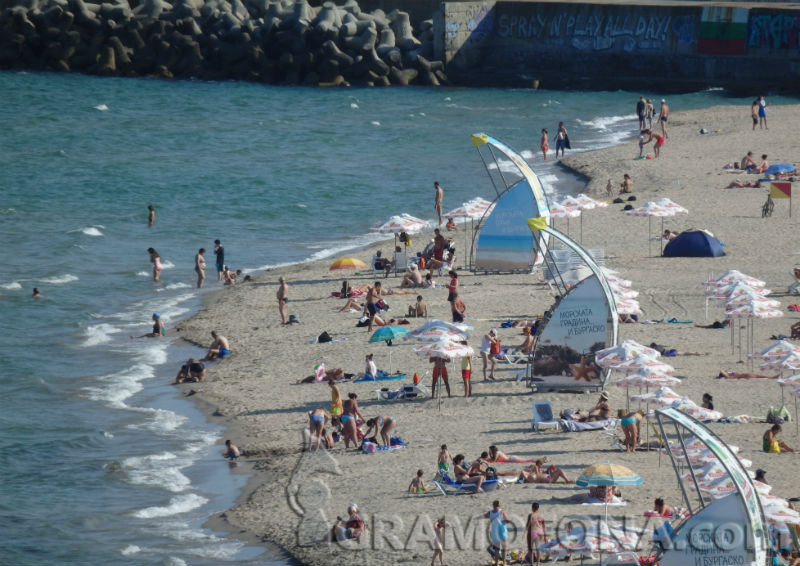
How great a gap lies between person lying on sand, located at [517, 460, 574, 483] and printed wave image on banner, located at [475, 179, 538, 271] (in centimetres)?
1312

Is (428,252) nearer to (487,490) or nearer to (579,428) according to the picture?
(579,428)

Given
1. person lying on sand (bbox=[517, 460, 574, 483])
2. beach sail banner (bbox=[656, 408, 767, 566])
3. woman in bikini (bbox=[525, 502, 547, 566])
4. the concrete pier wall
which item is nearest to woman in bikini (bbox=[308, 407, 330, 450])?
person lying on sand (bbox=[517, 460, 574, 483])

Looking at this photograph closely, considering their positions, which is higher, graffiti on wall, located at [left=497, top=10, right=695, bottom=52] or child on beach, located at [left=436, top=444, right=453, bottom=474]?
graffiti on wall, located at [left=497, top=10, right=695, bottom=52]

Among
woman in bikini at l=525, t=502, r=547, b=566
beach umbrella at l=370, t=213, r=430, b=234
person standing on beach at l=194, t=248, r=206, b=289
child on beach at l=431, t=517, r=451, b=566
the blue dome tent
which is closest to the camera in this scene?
woman in bikini at l=525, t=502, r=547, b=566

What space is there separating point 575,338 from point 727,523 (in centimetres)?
911

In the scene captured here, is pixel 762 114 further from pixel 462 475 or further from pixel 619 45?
pixel 462 475

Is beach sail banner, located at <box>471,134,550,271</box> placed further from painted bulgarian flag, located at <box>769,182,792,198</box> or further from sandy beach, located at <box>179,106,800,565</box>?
painted bulgarian flag, located at <box>769,182,792,198</box>

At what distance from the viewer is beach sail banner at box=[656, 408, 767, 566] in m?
13.1

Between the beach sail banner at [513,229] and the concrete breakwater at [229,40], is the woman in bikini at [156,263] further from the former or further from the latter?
the concrete breakwater at [229,40]

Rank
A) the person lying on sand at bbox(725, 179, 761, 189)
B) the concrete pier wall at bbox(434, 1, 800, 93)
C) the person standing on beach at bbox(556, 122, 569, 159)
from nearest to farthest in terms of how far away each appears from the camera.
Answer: the person lying on sand at bbox(725, 179, 761, 189) < the person standing on beach at bbox(556, 122, 569, 159) < the concrete pier wall at bbox(434, 1, 800, 93)

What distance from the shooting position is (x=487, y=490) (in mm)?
18266

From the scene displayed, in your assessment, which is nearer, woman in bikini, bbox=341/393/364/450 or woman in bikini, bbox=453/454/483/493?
woman in bikini, bbox=453/454/483/493

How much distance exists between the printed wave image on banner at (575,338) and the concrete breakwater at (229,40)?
48061 millimetres

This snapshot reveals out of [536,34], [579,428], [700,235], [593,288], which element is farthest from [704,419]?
[536,34]
